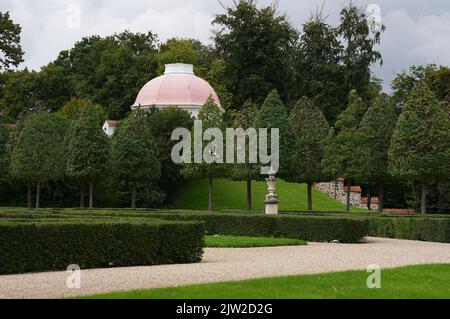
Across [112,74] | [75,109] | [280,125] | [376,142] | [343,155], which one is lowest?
[343,155]

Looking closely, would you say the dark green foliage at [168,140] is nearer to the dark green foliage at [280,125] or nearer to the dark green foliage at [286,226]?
the dark green foliage at [280,125]

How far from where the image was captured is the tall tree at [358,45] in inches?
2662

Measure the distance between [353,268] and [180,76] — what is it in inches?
2000

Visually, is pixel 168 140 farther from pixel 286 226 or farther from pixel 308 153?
pixel 286 226

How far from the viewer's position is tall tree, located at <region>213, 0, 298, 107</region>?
69688 millimetres

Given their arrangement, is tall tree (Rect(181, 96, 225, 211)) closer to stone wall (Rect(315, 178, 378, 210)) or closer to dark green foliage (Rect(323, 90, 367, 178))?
dark green foliage (Rect(323, 90, 367, 178))

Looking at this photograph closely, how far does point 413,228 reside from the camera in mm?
30953

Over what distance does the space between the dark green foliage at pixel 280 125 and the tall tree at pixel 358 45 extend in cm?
2508

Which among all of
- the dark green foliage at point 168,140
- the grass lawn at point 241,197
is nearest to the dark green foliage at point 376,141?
the grass lawn at point 241,197

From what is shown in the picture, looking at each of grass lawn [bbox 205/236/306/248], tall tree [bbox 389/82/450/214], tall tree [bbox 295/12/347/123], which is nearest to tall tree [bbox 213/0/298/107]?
tall tree [bbox 295/12/347/123]

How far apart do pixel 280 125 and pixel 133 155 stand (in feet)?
28.9

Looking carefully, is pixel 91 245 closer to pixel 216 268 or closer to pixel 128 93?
pixel 216 268

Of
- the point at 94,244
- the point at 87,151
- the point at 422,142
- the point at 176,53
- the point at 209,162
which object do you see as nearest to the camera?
the point at 94,244

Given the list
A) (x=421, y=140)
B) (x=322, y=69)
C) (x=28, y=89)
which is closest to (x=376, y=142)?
(x=421, y=140)
